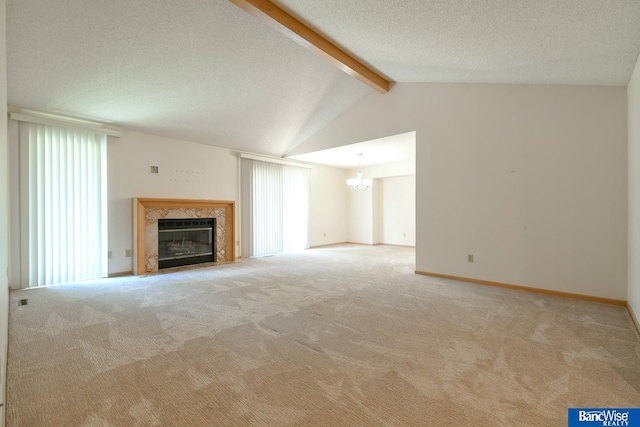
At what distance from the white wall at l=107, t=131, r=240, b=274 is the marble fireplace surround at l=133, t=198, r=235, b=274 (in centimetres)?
22

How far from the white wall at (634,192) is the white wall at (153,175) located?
6245 millimetres

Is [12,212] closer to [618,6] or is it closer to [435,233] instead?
[435,233]

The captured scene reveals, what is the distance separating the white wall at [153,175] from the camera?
16.3 ft

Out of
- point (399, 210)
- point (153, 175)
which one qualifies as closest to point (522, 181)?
point (399, 210)

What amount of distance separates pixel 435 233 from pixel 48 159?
19.5 feet

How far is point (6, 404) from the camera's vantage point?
1646 mm

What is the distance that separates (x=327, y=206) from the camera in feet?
30.2

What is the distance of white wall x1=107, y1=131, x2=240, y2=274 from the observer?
16.3ft

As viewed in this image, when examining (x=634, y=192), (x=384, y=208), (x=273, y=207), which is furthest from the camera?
(x=384, y=208)

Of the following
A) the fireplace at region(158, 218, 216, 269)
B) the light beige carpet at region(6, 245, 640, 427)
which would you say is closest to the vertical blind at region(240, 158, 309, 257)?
the fireplace at region(158, 218, 216, 269)

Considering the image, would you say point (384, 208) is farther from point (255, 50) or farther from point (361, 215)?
point (255, 50)
